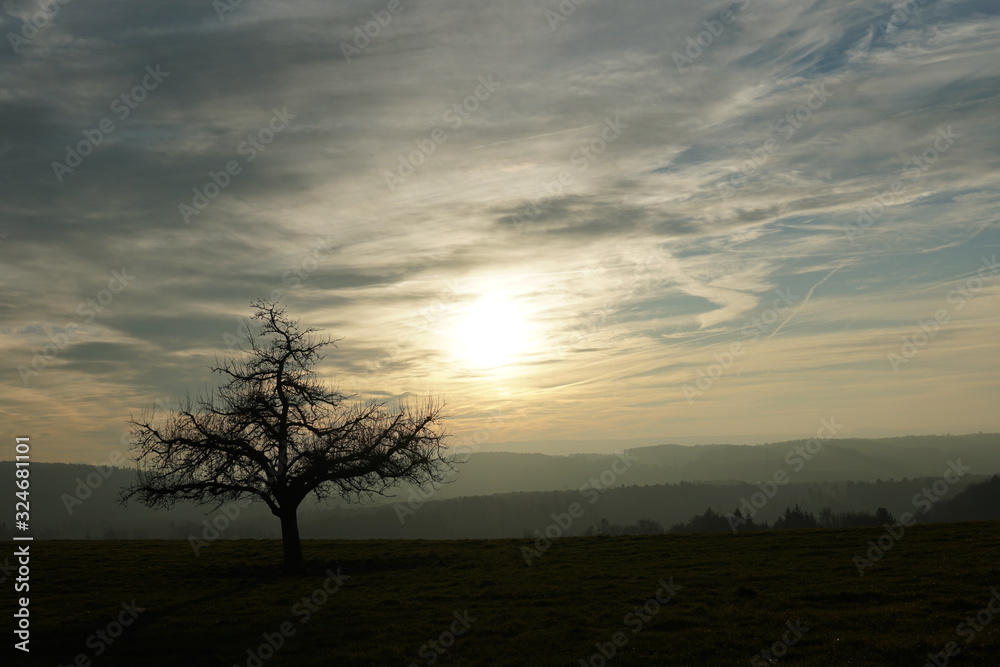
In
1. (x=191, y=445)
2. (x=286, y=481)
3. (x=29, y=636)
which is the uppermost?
(x=191, y=445)

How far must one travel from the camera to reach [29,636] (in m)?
20.1

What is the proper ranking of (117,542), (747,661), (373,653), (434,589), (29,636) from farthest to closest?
(117,542), (434,589), (29,636), (373,653), (747,661)

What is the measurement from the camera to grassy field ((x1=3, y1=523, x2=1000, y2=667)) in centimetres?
1714

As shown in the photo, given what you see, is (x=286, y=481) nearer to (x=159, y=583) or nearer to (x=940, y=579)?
(x=159, y=583)

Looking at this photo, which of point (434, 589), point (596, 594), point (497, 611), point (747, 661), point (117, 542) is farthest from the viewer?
point (117, 542)

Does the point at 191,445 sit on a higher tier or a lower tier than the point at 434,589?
higher

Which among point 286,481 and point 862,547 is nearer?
point 862,547

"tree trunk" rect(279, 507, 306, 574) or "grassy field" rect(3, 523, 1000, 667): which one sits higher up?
"tree trunk" rect(279, 507, 306, 574)

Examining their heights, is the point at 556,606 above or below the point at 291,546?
below

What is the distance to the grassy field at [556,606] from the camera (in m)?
17.1

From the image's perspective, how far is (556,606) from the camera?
73.8 feet

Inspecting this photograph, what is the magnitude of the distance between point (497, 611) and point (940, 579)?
14840 millimetres

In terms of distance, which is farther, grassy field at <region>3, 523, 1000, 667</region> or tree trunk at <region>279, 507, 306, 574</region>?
tree trunk at <region>279, 507, 306, 574</region>

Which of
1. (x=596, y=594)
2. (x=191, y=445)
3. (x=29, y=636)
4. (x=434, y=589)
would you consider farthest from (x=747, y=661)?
(x=191, y=445)
